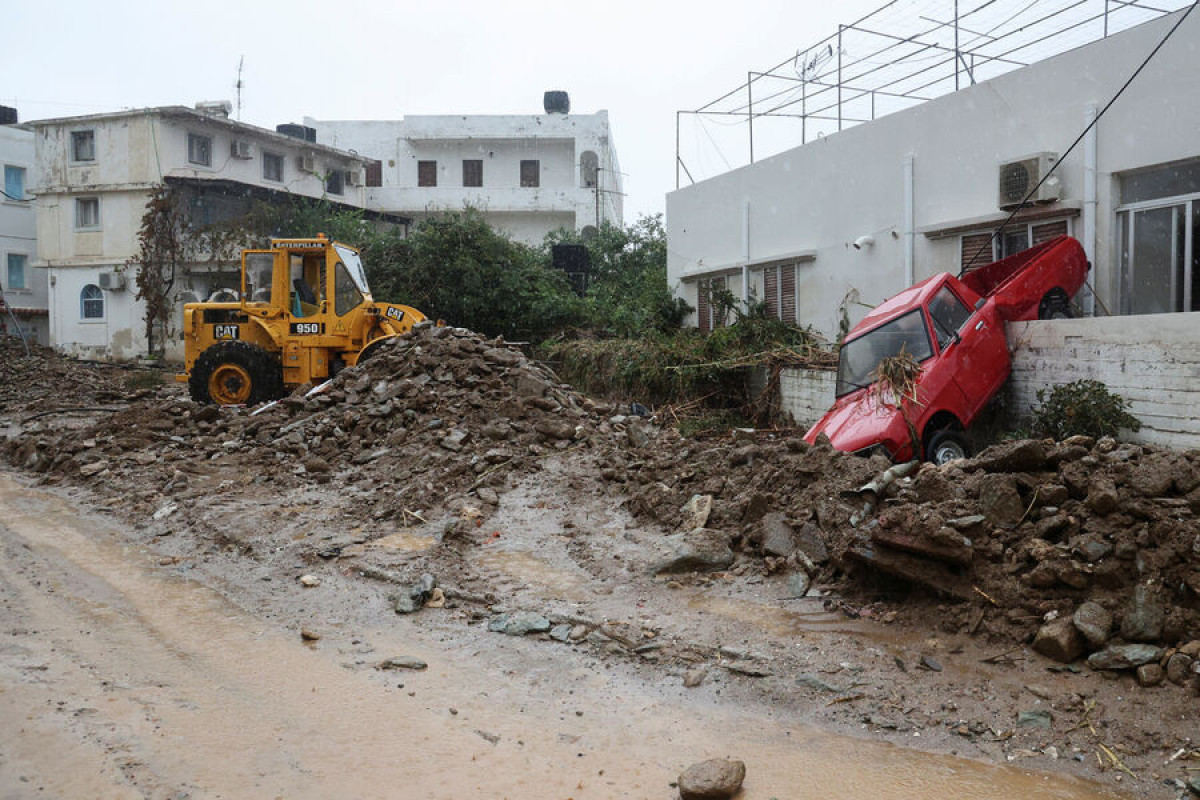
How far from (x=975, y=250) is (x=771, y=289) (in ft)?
15.6

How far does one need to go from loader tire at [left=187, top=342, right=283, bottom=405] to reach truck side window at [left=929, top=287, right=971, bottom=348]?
33.2ft

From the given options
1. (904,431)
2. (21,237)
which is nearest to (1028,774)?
(904,431)

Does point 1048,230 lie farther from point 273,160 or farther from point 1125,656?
point 273,160

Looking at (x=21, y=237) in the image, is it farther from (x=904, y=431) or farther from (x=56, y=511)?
(x=904, y=431)

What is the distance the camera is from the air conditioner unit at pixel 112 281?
27812 mm

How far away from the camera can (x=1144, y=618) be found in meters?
4.80

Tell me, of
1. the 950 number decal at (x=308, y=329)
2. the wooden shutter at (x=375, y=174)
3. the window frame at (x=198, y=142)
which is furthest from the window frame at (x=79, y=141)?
the 950 number decal at (x=308, y=329)

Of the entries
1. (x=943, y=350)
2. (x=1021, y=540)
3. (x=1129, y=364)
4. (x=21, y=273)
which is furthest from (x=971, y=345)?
(x=21, y=273)

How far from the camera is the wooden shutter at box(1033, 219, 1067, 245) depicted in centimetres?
1091

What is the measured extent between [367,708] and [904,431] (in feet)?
19.9

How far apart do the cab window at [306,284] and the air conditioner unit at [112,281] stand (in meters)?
16.0

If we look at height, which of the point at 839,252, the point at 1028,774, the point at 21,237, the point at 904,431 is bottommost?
the point at 1028,774

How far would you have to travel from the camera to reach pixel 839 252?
569 inches

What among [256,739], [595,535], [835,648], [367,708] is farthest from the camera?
[595,535]
